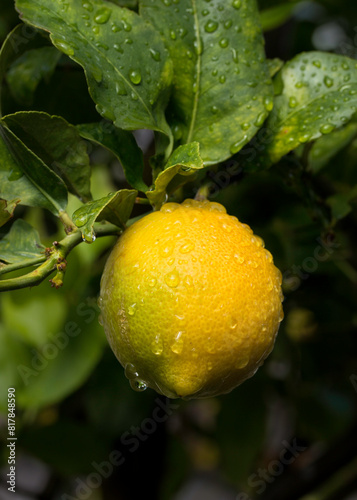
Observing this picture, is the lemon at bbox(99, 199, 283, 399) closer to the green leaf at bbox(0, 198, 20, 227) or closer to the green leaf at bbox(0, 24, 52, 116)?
the green leaf at bbox(0, 198, 20, 227)

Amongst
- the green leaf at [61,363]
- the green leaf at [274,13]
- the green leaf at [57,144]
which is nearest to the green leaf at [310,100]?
the green leaf at [57,144]

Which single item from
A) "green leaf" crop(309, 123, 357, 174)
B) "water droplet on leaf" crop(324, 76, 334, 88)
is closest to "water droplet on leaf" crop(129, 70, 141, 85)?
"water droplet on leaf" crop(324, 76, 334, 88)

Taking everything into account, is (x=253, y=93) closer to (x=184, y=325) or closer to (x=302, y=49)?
(x=184, y=325)

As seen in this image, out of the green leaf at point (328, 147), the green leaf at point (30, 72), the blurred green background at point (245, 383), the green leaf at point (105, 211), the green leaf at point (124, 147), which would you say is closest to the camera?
the green leaf at point (105, 211)

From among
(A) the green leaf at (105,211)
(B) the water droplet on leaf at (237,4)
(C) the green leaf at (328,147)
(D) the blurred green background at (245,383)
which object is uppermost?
(B) the water droplet on leaf at (237,4)

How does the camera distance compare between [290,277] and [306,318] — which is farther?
[306,318]

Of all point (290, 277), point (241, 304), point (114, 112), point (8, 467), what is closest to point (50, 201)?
point (114, 112)

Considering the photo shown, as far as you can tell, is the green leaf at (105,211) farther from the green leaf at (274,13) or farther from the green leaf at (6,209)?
the green leaf at (274,13)

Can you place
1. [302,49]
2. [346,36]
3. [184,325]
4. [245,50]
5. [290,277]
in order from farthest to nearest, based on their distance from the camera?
[346,36] → [302,49] → [290,277] → [245,50] → [184,325]
